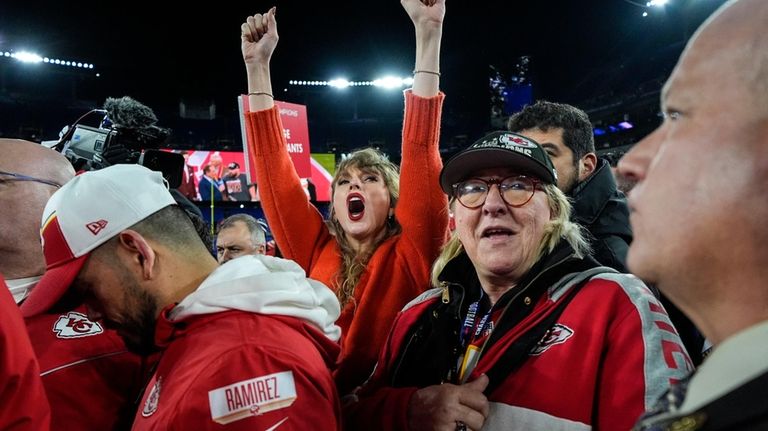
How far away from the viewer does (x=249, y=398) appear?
0.97m

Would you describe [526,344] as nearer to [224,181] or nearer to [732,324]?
[732,324]

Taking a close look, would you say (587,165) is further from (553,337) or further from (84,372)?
(84,372)

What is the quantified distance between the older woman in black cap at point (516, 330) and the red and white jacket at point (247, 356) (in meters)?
0.38

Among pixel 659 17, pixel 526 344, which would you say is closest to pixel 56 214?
pixel 526 344

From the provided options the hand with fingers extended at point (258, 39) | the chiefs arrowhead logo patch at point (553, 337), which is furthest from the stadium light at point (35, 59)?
the chiefs arrowhead logo patch at point (553, 337)

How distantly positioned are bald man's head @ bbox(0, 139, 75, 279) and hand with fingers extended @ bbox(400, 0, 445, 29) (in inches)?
59.6

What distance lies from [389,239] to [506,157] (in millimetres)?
806

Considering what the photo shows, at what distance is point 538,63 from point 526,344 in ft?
43.0

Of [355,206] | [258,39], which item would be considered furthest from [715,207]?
[258,39]

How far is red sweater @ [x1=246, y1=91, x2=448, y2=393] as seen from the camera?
199 cm

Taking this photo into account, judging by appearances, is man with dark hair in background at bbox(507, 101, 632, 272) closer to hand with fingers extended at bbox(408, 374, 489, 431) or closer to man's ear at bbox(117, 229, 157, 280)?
hand with fingers extended at bbox(408, 374, 489, 431)

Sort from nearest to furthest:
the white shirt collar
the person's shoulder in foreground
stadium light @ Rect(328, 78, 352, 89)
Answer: the person's shoulder in foreground → the white shirt collar → stadium light @ Rect(328, 78, 352, 89)

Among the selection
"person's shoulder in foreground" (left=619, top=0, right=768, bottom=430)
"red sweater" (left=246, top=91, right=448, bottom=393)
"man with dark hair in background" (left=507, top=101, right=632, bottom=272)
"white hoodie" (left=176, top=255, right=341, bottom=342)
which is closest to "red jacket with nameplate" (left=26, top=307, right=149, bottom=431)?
"white hoodie" (left=176, top=255, right=341, bottom=342)

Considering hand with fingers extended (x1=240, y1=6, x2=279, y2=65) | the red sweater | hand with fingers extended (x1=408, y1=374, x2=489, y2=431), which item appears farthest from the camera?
hand with fingers extended (x1=240, y1=6, x2=279, y2=65)
